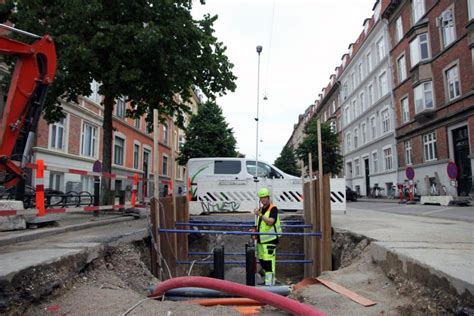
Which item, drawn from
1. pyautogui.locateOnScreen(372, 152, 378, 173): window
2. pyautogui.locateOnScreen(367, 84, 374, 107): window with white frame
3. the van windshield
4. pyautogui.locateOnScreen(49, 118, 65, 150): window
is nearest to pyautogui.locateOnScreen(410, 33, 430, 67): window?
pyautogui.locateOnScreen(367, 84, 374, 107): window with white frame

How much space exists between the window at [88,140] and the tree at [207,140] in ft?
33.7

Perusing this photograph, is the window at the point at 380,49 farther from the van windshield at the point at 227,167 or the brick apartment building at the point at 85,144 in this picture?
the van windshield at the point at 227,167

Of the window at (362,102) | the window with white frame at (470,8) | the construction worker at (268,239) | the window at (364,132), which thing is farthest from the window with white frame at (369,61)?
the construction worker at (268,239)

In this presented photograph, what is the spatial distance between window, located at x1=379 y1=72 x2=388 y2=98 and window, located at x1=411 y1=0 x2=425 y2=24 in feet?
19.8

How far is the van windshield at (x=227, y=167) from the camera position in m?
14.3

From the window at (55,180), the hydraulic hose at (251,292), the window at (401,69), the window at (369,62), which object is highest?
the window at (369,62)

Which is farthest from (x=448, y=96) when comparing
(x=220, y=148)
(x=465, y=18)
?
(x=220, y=148)

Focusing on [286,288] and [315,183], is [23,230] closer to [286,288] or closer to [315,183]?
[286,288]

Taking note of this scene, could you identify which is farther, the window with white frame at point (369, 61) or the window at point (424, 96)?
the window with white frame at point (369, 61)

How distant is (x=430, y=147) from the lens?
2327 cm

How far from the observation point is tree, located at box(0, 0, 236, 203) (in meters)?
9.76

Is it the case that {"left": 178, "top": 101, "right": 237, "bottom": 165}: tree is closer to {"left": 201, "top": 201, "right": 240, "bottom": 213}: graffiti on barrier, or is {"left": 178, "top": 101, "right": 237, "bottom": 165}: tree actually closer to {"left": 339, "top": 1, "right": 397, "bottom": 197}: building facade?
{"left": 339, "top": 1, "right": 397, "bottom": 197}: building facade

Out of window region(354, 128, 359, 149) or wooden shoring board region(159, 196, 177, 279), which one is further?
window region(354, 128, 359, 149)

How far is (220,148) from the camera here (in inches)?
1216
